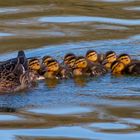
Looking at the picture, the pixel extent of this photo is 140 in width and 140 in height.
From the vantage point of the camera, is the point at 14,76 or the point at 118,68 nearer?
the point at 14,76

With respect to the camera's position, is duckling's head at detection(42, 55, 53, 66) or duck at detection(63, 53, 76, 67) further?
duck at detection(63, 53, 76, 67)

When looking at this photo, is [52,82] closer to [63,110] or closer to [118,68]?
[118,68]

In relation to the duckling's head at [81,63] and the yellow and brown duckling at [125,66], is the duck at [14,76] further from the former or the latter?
the yellow and brown duckling at [125,66]

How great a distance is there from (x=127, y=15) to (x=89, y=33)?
1445 millimetres

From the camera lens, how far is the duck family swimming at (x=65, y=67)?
1091cm

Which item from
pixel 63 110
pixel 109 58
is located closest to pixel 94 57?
pixel 109 58

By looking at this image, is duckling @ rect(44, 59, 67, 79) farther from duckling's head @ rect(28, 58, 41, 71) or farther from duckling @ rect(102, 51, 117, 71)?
duckling @ rect(102, 51, 117, 71)

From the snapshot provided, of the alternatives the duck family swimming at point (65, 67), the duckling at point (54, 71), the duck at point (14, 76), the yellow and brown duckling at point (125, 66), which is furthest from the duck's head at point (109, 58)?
the duck at point (14, 76)

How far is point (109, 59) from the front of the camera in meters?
11.6

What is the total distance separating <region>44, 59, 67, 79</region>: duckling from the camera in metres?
11.3

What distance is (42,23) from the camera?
47.5 ft

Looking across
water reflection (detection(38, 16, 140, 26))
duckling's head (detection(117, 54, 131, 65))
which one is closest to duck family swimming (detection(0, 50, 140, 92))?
duckling's head (detection(117, 54, 131, 65))

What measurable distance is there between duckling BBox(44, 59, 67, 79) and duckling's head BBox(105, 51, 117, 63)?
677 mm

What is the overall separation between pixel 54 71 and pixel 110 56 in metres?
0.86
